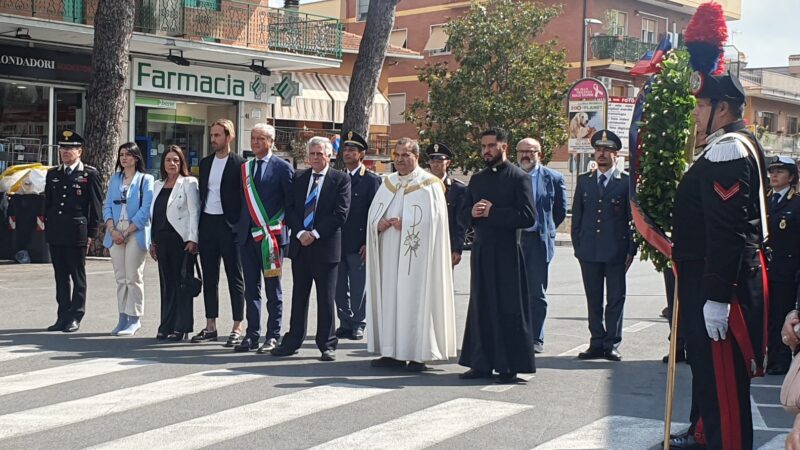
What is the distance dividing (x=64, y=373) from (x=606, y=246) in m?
5.06

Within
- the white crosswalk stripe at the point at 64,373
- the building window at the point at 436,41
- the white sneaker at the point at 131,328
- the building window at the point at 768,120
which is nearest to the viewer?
the white crosswalk stripe at the point at 64,373

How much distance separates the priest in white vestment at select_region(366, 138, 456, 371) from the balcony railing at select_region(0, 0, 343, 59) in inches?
708

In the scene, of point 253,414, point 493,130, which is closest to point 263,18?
point 493,130

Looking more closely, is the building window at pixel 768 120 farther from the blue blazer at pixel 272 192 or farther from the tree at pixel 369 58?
the blue blazer at pixel 272 192

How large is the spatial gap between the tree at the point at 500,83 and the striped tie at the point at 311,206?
26379 mm

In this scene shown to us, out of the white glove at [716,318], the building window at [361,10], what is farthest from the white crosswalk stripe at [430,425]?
the building window at [361,10]

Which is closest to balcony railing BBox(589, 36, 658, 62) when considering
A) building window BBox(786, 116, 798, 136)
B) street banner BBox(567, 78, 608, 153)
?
building window BBox(786, 116, 798, 136)

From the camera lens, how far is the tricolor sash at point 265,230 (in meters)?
10.1

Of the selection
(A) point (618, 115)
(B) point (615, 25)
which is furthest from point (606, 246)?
(B) point (615, 25)

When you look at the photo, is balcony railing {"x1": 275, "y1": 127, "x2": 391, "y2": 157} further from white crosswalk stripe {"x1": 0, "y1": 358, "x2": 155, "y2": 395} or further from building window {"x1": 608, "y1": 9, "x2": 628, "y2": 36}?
white crosswalk stripe {"x1": 0, "y1": 358, "x2": 155, "y2": 395}

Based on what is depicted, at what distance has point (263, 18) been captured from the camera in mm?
30594

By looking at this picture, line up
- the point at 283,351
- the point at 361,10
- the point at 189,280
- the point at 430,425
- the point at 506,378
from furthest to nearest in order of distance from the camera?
the point at 361,10
the point at 189,280
the point at 283,351
the point at 506,378
the point at 430,425

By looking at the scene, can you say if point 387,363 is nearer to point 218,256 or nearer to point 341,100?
point 218,256

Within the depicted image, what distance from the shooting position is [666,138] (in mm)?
6754
